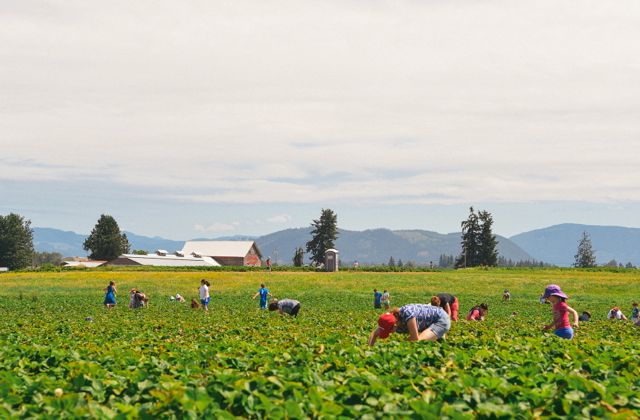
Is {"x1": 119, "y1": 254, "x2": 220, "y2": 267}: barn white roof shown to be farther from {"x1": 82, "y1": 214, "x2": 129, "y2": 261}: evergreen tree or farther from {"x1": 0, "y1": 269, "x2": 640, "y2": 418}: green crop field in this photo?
{"x1": 0, "y1": 269, "x2": 640, "y2": 418}: green crop field

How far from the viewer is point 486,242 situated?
557 ft

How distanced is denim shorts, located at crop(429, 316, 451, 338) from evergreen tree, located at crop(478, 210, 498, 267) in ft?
514

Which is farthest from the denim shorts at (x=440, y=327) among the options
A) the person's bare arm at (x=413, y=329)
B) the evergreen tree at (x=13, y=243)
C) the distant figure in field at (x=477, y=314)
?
the evergreen tree at (x=13, y=243)

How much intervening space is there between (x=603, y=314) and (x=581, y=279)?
155ft

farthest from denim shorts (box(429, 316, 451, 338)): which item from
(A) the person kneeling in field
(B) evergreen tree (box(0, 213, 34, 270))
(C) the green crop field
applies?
(B) evergreen tree (box(0, 213, 34, 270))

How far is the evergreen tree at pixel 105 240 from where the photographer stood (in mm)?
189125

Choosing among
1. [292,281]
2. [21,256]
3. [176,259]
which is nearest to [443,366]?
[292,281]

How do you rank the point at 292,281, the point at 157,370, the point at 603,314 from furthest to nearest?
the point at 292,281
the point at 603,314
the point at 157,370

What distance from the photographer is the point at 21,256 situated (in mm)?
174250

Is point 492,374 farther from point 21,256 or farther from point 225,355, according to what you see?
point 21,256

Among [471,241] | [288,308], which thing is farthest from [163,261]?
[288,308]

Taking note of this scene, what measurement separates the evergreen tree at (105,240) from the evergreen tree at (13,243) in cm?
1725

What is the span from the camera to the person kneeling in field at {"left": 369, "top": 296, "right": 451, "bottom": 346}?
1489 centimetres

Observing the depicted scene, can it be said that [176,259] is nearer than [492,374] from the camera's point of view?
No
